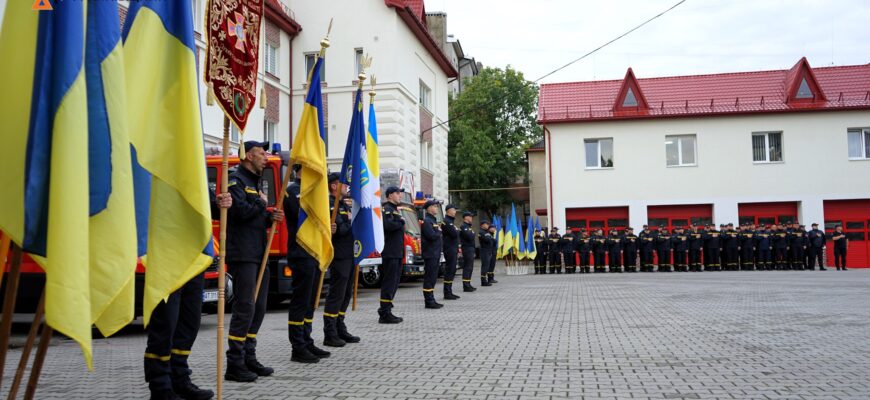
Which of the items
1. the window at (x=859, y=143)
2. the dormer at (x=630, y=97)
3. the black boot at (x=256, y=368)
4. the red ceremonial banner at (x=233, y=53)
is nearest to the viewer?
the red ceremonial banner at (x=233, y=53)

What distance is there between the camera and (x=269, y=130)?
86.1ft

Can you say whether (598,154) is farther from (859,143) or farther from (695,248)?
(859,143)

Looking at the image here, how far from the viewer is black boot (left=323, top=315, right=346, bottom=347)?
8.29 m

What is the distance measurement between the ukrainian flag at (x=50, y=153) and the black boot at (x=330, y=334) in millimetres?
5143

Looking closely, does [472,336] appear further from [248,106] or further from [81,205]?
[81,205]

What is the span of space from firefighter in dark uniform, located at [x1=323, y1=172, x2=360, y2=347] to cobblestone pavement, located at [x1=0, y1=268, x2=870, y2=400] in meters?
0.33

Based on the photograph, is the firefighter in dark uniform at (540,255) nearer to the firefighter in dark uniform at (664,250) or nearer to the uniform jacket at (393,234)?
the firefighter in dark uniform at (664,250)

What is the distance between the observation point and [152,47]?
169 inches

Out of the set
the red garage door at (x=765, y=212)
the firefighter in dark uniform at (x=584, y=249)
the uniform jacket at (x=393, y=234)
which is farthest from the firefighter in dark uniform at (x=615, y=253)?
the uniform jacket at (x=393, y=234)

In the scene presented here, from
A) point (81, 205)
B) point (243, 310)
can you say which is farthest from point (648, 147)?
point (81, 205)

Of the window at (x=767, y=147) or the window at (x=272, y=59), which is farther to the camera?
the window at (x=767, y=147)

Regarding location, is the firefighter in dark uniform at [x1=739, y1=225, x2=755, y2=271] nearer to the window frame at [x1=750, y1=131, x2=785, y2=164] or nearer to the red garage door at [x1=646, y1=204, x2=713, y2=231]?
the red garage door at [x1=646, y1=204, x2=713, y2=231]

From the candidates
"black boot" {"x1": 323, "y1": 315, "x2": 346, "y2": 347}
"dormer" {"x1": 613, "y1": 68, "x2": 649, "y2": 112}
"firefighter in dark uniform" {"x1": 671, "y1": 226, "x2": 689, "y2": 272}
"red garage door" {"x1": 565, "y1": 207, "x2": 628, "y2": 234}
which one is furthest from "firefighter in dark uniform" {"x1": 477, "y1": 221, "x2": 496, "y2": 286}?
"dormer" {"x1": 613, "y1": 68, "x2": 649, "y2": 112}

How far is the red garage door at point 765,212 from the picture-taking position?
104 feet
